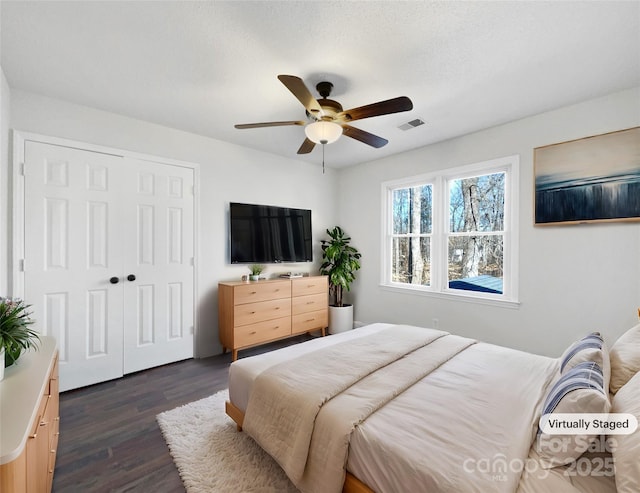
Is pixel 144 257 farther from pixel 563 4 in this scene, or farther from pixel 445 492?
pixel 563 4

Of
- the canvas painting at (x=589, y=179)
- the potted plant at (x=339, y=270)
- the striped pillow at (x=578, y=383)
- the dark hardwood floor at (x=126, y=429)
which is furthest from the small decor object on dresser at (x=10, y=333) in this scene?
the canvas painting at (x=589, y=179)

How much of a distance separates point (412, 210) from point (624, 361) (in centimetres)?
297

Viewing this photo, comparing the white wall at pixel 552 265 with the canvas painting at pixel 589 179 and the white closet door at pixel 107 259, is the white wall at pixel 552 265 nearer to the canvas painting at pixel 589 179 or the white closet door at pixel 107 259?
the canvas painting at pixel 589 179

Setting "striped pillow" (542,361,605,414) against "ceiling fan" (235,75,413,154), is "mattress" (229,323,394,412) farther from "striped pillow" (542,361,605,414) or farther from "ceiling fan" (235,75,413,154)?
"ceiling fan" (235,75,413,154)

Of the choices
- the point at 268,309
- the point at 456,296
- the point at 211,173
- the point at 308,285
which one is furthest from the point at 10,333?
the point at 456,296

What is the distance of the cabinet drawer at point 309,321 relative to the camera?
3.97m

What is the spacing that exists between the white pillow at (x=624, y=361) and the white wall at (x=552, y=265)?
52.9 inches

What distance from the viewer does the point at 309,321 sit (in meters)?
4.13

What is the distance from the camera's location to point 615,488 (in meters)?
0.96

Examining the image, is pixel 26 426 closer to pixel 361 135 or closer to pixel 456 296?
pixel 361 135

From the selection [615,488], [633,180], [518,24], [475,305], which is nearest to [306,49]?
[518,24]

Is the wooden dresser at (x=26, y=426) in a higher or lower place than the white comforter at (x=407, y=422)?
higher

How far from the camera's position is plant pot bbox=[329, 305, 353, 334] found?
4426 mm

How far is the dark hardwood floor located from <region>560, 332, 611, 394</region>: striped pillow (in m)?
2.21
